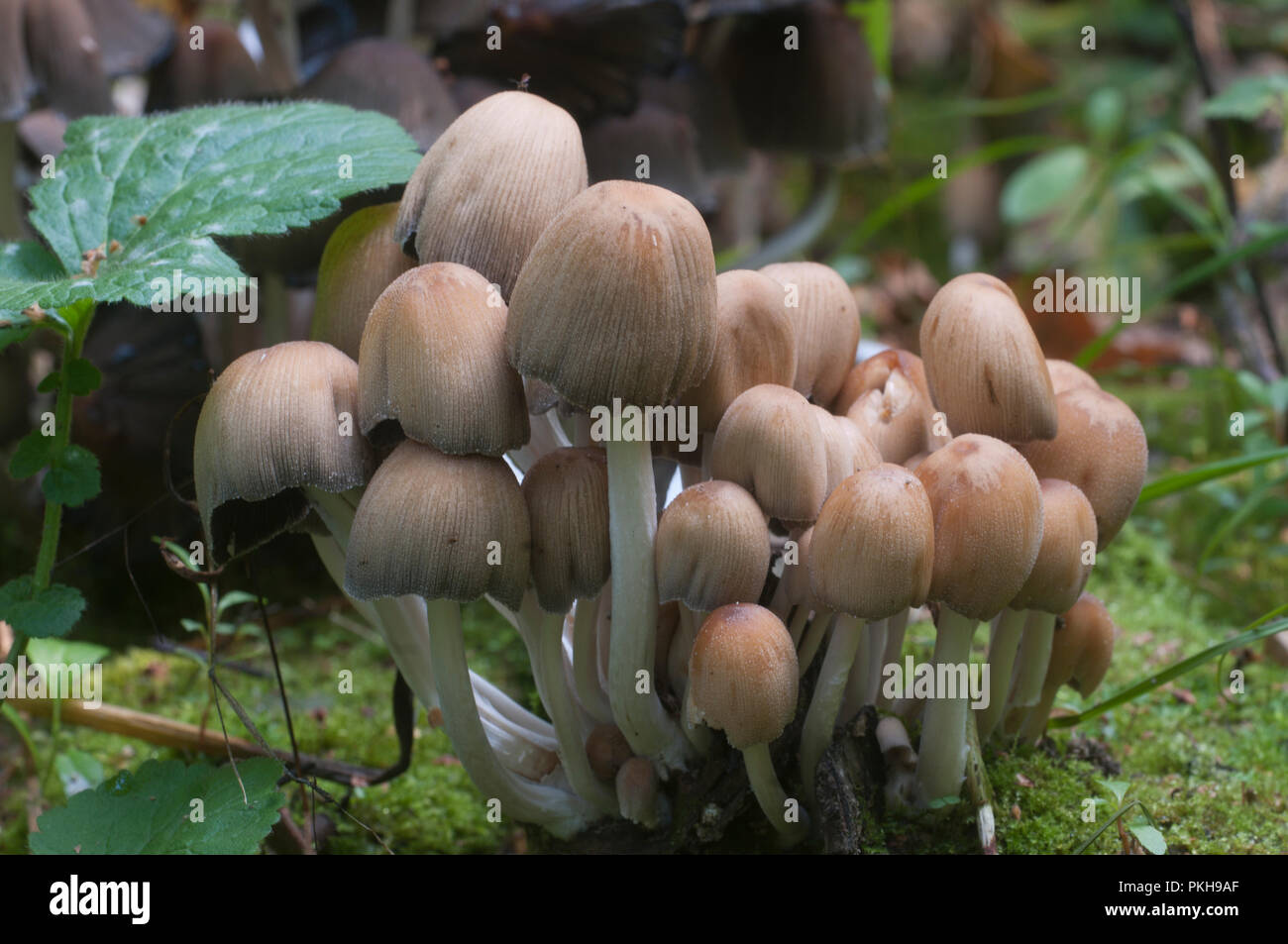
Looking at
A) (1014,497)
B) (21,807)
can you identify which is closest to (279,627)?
(21,807)

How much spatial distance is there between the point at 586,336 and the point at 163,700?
1314 mm

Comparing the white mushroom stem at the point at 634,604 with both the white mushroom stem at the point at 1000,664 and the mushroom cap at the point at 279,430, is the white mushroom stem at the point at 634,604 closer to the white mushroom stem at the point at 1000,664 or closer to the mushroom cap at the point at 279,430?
the mushroom cap at the point at 279,430

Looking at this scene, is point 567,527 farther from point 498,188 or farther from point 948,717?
point 948,717

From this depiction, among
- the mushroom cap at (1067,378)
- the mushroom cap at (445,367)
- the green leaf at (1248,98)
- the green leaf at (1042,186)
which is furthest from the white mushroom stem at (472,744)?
the green leaf at (1042,186)

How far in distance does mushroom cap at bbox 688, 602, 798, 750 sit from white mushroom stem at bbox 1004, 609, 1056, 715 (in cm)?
35

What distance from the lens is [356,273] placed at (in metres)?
1.23

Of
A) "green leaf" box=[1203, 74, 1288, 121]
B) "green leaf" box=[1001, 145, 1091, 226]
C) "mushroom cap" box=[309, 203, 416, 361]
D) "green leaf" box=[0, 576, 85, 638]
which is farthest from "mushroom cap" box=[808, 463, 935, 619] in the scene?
"green leaf" box=[1001, 145, 1091, 226]

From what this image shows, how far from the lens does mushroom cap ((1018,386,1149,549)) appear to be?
1189 mm

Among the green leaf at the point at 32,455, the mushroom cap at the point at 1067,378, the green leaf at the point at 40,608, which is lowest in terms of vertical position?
the green leaf at the point at 40,608

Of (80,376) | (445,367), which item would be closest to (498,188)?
(445,367)

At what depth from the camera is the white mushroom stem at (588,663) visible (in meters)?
1.25

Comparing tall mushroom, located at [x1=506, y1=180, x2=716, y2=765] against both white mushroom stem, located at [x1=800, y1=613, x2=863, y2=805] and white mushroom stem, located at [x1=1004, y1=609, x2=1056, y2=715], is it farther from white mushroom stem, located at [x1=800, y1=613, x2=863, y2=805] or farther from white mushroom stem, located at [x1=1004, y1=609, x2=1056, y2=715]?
white mushroom stem, located at [x1=1004, y1=609, x2=1056, y2=715]

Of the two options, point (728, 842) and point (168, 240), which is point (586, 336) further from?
point (728, 842)

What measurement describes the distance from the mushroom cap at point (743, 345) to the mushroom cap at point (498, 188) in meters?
0.20
